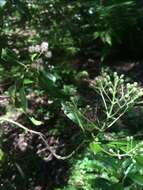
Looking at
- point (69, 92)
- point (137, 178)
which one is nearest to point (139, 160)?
point (137, 178)

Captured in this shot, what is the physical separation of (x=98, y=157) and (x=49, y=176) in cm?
273

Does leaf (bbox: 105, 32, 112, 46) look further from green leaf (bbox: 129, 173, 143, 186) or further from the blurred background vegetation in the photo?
green leaf (bbox: 129, 173, 143, 186)

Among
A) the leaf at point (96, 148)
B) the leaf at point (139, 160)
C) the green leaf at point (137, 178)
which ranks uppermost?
the leaf at point (96, 148)

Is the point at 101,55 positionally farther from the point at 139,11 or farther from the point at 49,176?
the point at 49,176

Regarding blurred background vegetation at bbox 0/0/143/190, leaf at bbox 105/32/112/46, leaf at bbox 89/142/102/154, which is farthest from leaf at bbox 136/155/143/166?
leaf at bbox 105/32/112/46

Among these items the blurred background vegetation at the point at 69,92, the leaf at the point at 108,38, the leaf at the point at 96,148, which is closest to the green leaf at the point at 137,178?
the blurred background vegetation at the point at 69,92

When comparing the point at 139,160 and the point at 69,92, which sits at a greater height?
the point at 139,160

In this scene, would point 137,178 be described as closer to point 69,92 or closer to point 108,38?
point 69,92

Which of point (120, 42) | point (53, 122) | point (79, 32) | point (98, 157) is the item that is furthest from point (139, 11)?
point (98, 157)

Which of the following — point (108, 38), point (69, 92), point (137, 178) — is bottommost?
point (69, 92)

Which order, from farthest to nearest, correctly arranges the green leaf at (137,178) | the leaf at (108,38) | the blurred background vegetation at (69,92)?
1. the leaf at (108,38)
2. the blurred background vegetation at (69,92)
3. the green leaf at (137,178)

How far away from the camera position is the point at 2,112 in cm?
501

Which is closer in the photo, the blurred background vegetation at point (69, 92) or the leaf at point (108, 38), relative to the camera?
the blurred background vegetation at point (69, 92)

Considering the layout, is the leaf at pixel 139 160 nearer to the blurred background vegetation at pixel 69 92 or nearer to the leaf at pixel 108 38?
the blurred background vegetation at pixel 69 92
